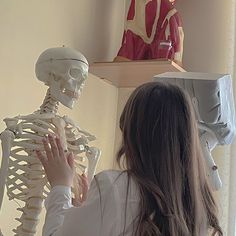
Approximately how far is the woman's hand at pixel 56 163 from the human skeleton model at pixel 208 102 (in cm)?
36

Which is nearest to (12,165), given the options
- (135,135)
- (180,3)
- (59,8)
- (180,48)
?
(135,135)

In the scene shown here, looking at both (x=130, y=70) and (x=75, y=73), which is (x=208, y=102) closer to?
(x=75, y=73)

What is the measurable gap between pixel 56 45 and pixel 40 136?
0.69 metres

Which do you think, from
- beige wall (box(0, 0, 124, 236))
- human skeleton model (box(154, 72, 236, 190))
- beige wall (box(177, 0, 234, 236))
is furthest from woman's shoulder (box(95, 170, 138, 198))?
beige wall (box(177, 0, 234, 236))

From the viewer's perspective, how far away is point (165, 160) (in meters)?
1.06

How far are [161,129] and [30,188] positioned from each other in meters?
0.42

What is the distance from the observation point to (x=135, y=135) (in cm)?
108

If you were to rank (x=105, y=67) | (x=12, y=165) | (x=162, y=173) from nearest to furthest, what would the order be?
(x=162, y=173) < (x=12, y=165) < (x=105, y=67)

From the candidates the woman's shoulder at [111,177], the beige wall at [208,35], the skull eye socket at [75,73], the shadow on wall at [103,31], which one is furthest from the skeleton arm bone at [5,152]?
the beige wall at [208,35]

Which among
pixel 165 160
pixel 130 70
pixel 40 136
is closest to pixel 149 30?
pixel 130 70

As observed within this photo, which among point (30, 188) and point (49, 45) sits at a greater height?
point (49, 45)

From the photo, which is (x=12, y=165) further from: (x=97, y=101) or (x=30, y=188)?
(x=97, y=101)

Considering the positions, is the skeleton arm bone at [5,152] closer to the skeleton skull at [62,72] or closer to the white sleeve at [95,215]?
the skeleton skull at [62,72]

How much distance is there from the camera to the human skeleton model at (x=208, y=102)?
57.1 inches
